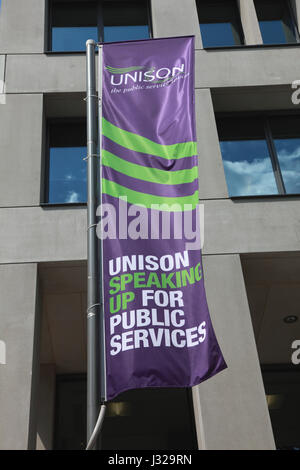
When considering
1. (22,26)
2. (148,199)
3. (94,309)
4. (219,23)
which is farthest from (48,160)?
(94,309)

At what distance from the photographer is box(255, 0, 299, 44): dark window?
13.3 meters

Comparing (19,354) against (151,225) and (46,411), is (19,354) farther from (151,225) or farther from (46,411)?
(46,411)

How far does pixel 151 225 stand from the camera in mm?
6355

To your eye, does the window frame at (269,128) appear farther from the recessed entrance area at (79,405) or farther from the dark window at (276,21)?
the recessed entrance area at (79,405)

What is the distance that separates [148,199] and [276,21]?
30.6ft

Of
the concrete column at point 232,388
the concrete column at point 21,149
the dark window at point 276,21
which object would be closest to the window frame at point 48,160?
the concrete column at point 21,149

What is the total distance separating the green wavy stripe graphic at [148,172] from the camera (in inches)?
258

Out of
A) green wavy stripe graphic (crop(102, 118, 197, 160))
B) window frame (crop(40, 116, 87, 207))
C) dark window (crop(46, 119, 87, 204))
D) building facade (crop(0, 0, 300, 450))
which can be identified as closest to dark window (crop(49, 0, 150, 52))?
building facade (crop(0, 0, 300, 450))

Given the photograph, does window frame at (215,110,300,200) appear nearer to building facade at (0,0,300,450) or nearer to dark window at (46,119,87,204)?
building facade at (0,0,300,450)

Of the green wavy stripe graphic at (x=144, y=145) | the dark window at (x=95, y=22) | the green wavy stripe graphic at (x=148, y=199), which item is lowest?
the green wavy stripe graphic at (x=148, y=199)

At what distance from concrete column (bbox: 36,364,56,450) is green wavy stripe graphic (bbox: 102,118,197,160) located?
6.64 metres

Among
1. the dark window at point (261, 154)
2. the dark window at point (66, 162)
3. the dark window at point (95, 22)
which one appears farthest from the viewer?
the dark window at point (95, 22)

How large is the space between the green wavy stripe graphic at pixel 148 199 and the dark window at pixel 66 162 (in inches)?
174

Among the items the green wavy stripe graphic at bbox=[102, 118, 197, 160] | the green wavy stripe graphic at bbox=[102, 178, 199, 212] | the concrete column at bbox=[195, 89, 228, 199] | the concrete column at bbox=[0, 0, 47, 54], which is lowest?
the green wavy stripe graphic at bbox=[102, 178, 199, 212]
